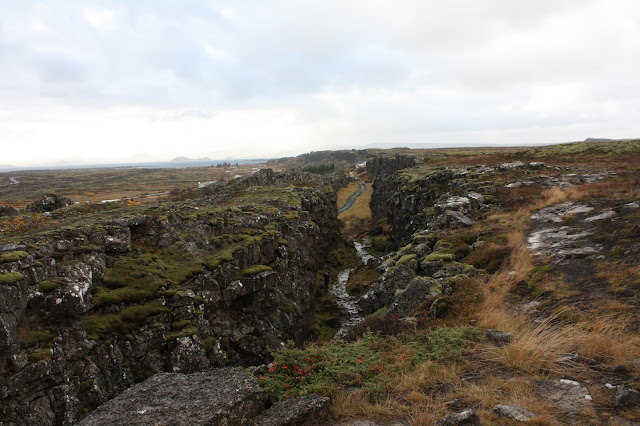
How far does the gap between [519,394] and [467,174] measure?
46.5 m

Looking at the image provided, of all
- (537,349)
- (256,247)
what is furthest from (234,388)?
(256,247)

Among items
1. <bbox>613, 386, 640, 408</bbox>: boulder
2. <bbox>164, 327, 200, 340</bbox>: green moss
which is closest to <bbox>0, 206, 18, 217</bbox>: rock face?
<bbox>164, 327, 200, 340</bbox>: green moss

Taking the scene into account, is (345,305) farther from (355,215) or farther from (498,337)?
(355,215)

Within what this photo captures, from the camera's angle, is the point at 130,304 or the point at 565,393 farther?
the point at 130,304

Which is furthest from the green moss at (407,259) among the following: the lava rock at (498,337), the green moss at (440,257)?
the lava rock at (498,337)

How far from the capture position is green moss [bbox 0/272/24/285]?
14.0 metres

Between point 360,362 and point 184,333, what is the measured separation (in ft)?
37.7

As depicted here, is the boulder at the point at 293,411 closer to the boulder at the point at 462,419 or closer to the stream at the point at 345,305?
the boulder at the point at 462,419

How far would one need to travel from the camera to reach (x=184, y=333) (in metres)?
18.2

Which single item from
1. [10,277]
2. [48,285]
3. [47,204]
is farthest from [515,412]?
[47,204]

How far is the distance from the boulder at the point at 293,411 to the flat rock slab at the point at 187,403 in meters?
0.46

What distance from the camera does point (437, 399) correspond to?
9023 millimetres

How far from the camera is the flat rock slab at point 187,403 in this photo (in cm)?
845

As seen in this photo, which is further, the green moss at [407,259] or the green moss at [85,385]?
the green moss at [407,259]
